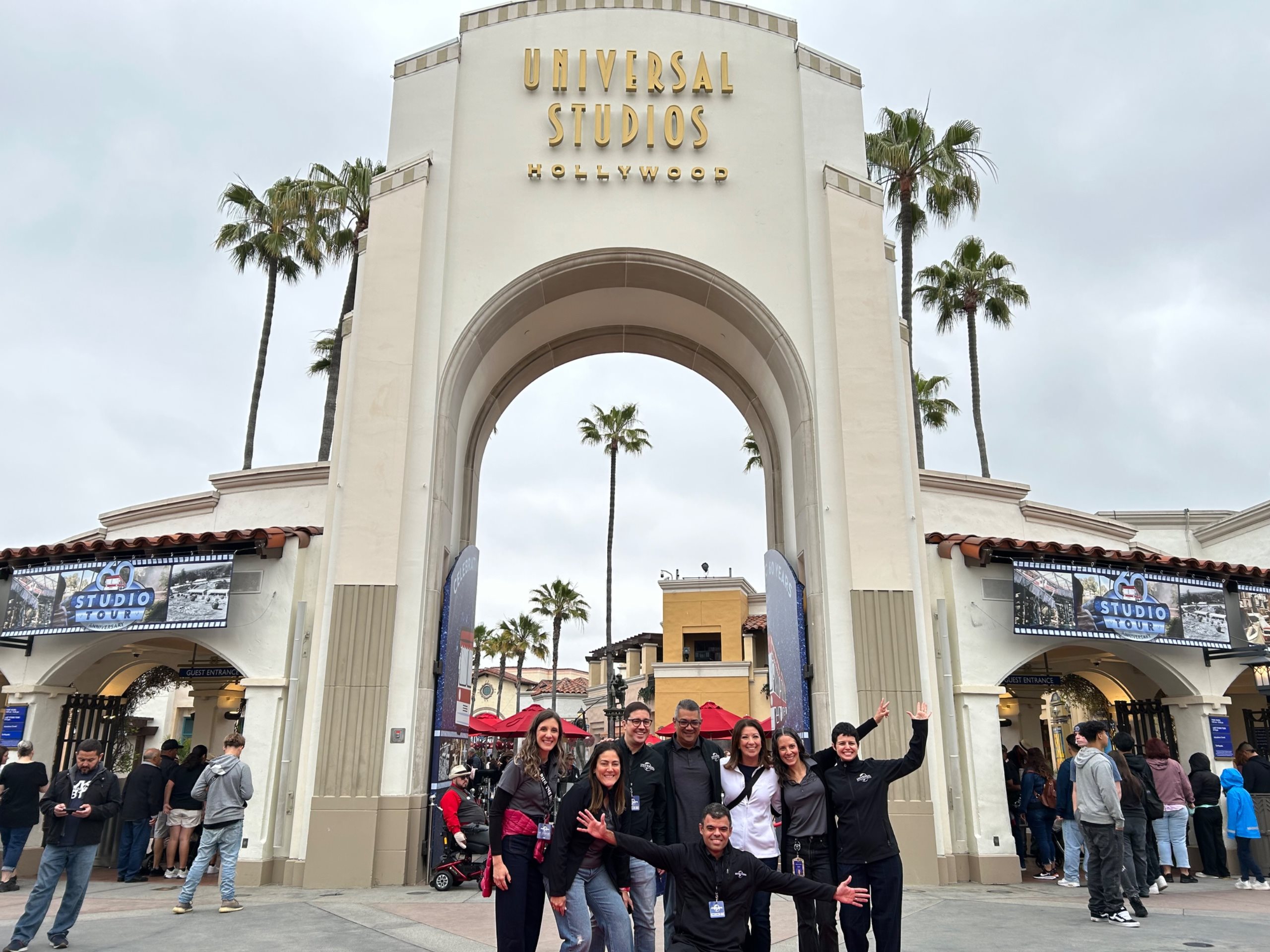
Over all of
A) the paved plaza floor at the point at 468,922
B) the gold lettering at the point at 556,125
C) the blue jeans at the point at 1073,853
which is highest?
the gold lettering at the point at 556,125

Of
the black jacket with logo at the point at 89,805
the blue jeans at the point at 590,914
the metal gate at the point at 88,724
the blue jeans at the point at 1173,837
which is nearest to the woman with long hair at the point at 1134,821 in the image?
the blue jeans at the point at 1173,837

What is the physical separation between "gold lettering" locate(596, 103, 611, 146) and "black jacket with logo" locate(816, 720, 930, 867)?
979 centimetres

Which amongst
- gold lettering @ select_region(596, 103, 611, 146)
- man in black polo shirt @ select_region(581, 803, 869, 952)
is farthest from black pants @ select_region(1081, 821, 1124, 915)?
gold lettering @ select_region(596, 103, 611, 146)

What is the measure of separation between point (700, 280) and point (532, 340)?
10.2 feet

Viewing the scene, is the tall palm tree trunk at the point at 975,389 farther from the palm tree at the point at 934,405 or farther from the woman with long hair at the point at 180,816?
the woman with long hair at the point at 180,816

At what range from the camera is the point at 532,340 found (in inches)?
566

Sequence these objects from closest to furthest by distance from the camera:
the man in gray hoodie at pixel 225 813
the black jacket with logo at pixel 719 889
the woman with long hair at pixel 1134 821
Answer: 1. the black jacket with logo at pixel 719 889
2. the man in gray hoodie at pixel 225 813
3. the woman with long hair at pixel 1134 821

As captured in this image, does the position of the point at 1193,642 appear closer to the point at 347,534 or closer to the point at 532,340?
the point at 532,340

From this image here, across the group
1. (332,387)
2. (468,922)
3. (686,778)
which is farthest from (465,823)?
(332,387)

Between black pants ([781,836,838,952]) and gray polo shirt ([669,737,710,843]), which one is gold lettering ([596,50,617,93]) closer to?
gray polo shirt ([669,737,710,843])

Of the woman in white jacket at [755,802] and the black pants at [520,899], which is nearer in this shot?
the black pants at [520,899]

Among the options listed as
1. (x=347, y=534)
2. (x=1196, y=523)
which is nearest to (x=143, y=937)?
(x=347, y=534)

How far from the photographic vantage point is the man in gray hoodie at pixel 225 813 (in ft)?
28.2

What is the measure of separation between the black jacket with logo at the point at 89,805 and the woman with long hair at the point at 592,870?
4167 mm
